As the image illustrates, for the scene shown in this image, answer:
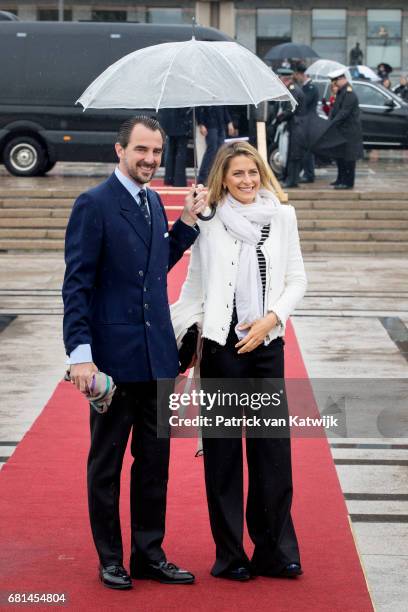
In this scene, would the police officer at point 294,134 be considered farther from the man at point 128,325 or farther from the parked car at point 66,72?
the man at point 128,325

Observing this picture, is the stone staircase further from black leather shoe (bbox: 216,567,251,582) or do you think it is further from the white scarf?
black leather shoe (bbox: 216,567,251,582)

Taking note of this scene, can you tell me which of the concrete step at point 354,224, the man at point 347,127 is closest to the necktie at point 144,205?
the concrete step at point 354,224

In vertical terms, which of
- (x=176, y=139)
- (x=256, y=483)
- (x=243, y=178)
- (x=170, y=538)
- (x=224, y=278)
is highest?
(x=243, y=178)

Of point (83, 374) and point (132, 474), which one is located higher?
point (83, 374)

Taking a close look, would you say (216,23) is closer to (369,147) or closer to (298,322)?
(369,147)

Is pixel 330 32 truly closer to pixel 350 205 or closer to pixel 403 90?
pixel 403 90

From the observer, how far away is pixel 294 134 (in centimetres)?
2014

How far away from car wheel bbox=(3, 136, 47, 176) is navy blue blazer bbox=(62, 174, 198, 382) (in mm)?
16427

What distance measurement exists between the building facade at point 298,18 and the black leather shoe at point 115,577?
44362mm

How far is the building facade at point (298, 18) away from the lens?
4912cm

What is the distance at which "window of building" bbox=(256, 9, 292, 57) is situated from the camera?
49.5 metres

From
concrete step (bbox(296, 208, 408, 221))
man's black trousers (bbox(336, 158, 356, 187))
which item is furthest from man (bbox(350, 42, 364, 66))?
concrete step (bbox(296, 208, 408, 221))

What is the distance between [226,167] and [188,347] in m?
0.76

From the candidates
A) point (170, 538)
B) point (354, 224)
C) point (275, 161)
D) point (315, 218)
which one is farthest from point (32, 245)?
point (170, 538)
